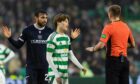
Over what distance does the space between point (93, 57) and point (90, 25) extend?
2.03 meters

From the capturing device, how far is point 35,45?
14.2 m

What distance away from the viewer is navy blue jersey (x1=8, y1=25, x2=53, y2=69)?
1423 cm

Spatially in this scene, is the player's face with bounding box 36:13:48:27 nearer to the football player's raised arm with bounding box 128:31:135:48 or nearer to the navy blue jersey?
the navy blue jersey

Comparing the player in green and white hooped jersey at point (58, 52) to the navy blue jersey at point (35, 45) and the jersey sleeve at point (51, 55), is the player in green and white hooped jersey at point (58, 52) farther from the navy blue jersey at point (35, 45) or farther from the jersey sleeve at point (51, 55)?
the navy blue jersey at point (35, 45)

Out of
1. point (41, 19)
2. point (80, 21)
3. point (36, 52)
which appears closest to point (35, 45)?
point (36, 52)

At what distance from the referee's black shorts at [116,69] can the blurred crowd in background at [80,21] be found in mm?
4343

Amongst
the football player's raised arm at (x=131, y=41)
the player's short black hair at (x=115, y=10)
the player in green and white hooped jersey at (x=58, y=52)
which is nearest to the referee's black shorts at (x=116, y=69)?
the football player's raised arm at (x=131, y=41)

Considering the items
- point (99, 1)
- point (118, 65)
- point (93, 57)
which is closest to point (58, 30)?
point (118, 65)

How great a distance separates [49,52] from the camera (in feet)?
41.6

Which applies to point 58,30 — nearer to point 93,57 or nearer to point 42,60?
point 42,60

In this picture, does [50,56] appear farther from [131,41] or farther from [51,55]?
[131,41]

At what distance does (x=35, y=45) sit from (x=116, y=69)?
1.92 meters

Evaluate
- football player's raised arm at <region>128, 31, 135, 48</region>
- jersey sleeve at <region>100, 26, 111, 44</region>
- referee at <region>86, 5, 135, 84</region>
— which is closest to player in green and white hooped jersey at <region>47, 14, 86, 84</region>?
jersey sleeve at <region>100, 26, 111, 44</region>

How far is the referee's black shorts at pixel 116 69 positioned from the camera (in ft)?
43.4
